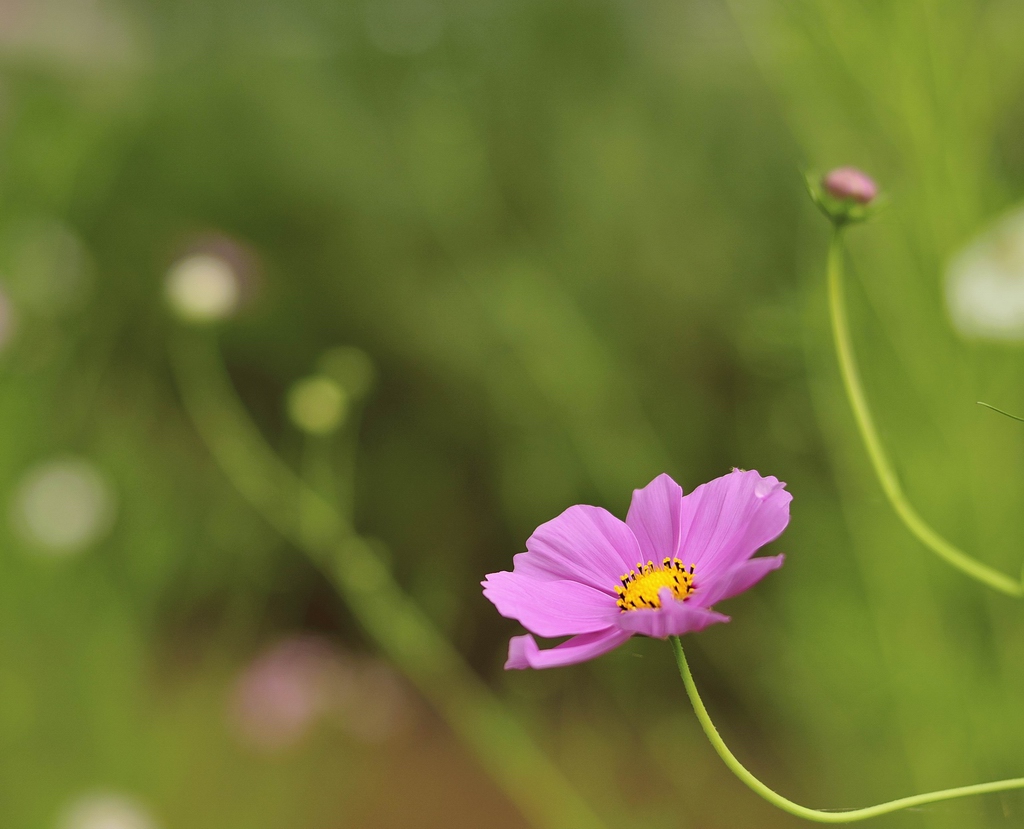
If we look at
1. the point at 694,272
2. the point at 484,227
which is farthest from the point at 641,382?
the point at 484,227

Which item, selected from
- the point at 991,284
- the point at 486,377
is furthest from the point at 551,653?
the point at 486,377

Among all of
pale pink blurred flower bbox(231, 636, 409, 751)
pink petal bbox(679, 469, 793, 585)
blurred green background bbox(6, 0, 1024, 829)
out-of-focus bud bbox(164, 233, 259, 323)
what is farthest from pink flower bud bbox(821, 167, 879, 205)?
pale pink blurred flower bbox(231, 636, 409, 751)

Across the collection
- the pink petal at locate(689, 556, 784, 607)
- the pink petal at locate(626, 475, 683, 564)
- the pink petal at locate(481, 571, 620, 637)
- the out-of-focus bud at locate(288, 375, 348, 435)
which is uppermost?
the out-of-focus bud at locate(288, 375, 348, 435)

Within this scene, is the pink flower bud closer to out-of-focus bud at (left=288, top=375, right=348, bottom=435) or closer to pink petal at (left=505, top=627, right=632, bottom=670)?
pink petal at (left=505, top=627, right=632, bottom=670)

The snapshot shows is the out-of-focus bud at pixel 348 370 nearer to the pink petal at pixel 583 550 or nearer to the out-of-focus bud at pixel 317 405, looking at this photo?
the out-of-focus bud at pixel 317 405

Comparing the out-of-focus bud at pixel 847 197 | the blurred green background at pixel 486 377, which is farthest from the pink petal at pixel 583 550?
the blurred green background at pixel 486 377

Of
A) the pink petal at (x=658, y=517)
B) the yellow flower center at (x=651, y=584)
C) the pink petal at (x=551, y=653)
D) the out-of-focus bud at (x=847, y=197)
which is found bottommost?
the pink petal at (x=551, y=653)

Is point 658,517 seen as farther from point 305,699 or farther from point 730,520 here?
point 305,699
